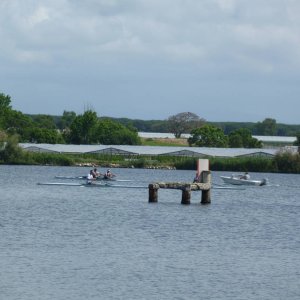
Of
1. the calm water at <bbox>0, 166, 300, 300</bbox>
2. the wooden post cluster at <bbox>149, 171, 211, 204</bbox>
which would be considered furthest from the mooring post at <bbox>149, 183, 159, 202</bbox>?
the calm water at <bbox>0, 166, 300, 300</bbox>

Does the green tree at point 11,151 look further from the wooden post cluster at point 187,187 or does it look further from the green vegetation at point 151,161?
the wooden post cluster at point 187,187

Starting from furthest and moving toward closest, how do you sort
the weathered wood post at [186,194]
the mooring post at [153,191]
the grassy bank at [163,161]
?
the grassy bank at [163,161] < the mooring post at [153,191] < the weathered wood post at [186,194]

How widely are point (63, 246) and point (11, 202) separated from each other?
2710cm

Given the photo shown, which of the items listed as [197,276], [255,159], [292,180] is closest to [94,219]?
[197,276]


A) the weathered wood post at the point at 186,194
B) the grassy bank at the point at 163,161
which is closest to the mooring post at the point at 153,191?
the weathered wood post at the point at 186,194

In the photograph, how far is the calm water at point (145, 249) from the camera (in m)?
35.6

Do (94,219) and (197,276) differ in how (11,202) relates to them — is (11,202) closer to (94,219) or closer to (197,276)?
(94,219)

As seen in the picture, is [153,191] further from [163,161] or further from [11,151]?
[163,161]

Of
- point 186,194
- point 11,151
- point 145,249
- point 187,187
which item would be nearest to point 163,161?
point 11,151

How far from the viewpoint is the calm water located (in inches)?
1401

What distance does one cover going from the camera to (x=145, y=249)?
44688 mm

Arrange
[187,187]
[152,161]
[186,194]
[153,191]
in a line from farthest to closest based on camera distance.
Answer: [152,161] < [153,191] < [186,194] < [187,187]

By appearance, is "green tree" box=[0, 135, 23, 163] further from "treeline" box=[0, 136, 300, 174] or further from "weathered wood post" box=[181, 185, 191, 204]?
"weathered wood post" box=[181, 185, 191, 204]

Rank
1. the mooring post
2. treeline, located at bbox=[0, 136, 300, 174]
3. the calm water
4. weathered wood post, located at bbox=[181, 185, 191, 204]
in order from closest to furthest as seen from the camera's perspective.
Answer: the calm water < weathered wood post, located at bbox=[181, 185, 191, 204] < the mooring post < treeline, located at bbox=[0, 136, 300, 174]
